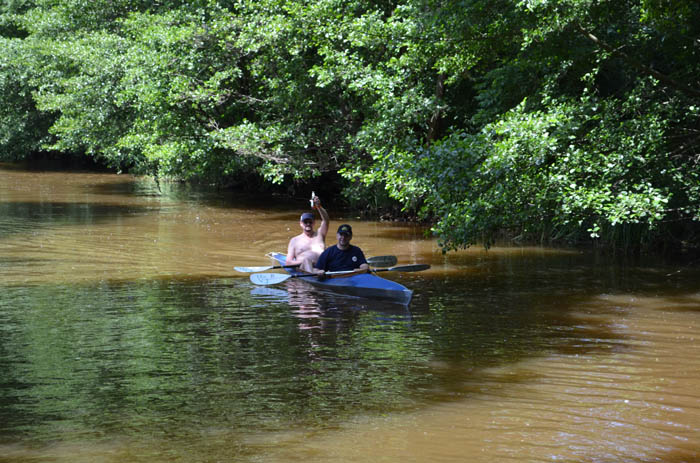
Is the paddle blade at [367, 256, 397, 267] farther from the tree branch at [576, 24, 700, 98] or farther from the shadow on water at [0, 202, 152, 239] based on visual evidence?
the shadow on water at [0, 202, 152, 239]

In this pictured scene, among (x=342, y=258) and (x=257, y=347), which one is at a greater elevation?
(x=342, y=258)

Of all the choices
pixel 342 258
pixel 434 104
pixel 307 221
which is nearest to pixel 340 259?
pixel 342 258

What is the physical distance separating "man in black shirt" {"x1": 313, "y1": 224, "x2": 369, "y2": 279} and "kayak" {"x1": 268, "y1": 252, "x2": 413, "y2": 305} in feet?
0.63

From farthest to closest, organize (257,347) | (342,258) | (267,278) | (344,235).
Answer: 1. (267,278)
2. (342,258)
3. (344,235)
4. (257,347)

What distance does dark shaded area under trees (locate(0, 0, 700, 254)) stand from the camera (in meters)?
10.1

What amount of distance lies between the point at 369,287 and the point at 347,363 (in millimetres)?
2903

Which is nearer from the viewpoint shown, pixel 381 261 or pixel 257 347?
pixel 257 347

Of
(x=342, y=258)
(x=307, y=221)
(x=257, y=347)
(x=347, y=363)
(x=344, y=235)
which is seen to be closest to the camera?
(x=347, y=363)

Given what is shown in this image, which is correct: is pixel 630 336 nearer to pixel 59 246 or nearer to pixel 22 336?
pixel 22 336

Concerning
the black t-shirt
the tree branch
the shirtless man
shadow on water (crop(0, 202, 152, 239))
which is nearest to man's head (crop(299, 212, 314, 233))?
the shirtless man

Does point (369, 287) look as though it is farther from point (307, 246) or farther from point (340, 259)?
point (307, 246)

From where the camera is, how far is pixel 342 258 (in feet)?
34.4

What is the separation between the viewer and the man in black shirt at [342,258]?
10.4 meters

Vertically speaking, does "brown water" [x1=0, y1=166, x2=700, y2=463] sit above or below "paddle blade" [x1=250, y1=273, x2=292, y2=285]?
below
